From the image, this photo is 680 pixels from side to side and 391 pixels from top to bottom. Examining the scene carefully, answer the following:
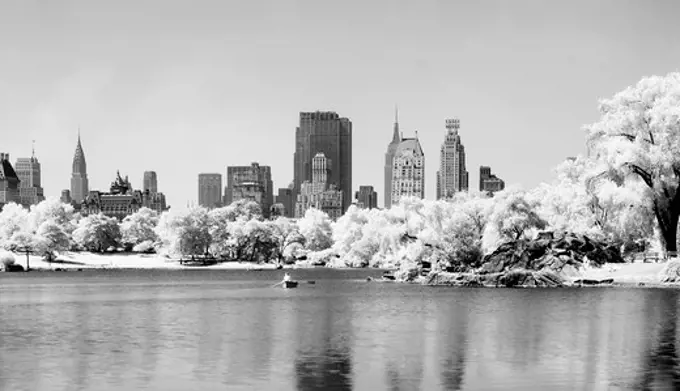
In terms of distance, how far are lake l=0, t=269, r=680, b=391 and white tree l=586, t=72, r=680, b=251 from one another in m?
12.3

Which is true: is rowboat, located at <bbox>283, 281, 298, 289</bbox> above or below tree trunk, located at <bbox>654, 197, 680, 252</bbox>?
below

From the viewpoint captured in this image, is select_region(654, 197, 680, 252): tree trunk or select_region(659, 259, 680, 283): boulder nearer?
select_region(659, 259, 680, 283): boulder

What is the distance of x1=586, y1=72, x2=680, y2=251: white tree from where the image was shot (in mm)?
86000

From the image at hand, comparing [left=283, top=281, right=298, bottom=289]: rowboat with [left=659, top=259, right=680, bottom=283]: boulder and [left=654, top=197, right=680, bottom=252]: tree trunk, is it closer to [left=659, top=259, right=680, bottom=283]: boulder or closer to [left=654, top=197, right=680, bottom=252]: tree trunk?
[left=654, top=197, right=680, bottom=252]: tree trunk

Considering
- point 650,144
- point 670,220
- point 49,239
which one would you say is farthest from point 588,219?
point 49,239

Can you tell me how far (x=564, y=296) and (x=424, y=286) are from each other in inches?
910

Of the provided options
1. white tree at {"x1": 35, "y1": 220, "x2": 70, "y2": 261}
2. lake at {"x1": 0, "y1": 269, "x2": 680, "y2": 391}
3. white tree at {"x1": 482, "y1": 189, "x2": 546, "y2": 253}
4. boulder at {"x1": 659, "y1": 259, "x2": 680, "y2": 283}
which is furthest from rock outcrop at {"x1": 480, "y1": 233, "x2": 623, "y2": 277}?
white tree at {"x1": 35, "y1": 220, "x2": 70, "y2": 261}

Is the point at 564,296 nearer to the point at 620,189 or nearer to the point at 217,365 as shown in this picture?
the point at 620,189

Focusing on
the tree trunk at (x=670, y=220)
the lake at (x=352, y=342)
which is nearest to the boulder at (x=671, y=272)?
the tree trunk at (x=670, y=220)

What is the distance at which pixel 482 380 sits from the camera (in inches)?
1384

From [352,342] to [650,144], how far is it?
164 feet

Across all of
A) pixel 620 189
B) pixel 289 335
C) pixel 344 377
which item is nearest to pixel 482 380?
pixel 344 377

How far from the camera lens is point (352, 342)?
47.6 meters

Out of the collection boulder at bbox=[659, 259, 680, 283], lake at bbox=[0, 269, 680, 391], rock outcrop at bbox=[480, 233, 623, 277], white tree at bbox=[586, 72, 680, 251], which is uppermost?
white tree at bbox=[586, 72, 680, 251]
